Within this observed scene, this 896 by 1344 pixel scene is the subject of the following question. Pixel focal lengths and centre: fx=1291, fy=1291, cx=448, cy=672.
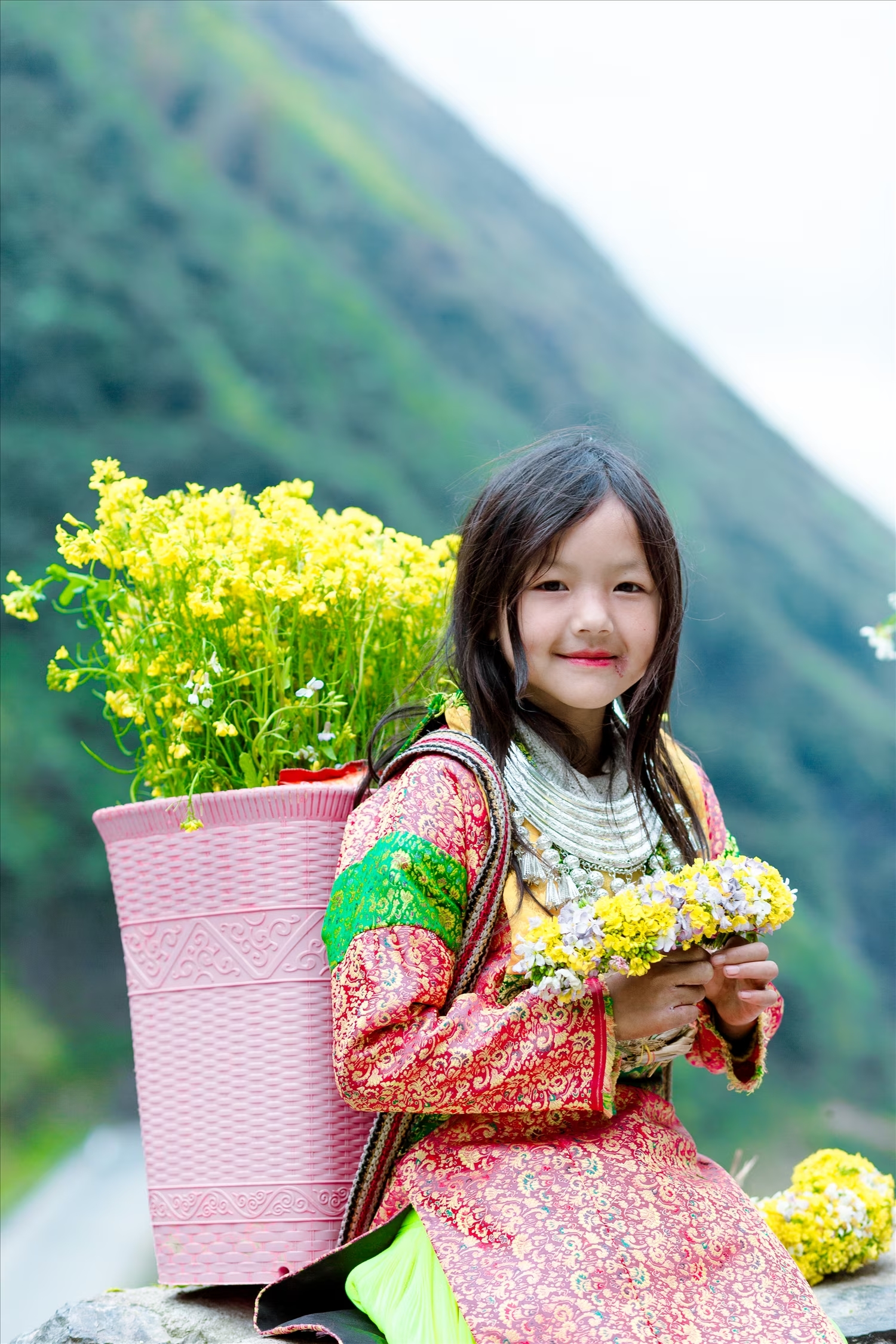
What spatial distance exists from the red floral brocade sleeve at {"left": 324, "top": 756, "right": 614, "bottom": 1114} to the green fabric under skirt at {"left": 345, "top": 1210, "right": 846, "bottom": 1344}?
0.47 feet

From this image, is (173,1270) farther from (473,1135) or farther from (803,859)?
(803,859)

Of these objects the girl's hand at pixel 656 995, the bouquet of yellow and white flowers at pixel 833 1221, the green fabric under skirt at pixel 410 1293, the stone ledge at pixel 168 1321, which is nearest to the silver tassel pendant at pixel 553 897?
the girl's hand at pixel 656 995

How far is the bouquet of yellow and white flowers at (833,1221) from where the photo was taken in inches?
72.1

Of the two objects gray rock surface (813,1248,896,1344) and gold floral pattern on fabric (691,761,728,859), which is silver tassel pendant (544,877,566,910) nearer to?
gold floral pattern on fabric (691,761,728,859)

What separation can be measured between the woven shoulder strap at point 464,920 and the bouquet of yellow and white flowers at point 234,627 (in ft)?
0.66

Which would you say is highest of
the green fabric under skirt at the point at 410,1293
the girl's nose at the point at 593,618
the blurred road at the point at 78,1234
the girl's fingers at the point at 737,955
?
the girl's nose at the point at 593,618

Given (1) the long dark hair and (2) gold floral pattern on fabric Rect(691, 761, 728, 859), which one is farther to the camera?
(2) gold floral pattern on fabric Rect(691, 761, 728, 859)

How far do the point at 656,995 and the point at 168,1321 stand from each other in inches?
27.3

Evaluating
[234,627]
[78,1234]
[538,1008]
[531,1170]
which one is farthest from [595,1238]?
[78,1234]

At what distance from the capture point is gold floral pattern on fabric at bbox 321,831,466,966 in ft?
3.92

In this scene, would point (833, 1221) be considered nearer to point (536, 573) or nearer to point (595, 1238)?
point (595, 1238)

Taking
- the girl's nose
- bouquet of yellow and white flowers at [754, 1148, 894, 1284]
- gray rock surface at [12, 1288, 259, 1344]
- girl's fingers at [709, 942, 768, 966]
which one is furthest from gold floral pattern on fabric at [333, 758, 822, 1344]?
bouquet of yellow and white flowers at [754, 1148, 894, 1284]

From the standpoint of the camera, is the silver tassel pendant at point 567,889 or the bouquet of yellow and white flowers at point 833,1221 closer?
the silver tassel pendant at point 567,889

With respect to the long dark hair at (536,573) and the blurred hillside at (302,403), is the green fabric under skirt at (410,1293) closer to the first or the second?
the long dark hair at (536,573)
